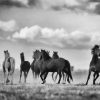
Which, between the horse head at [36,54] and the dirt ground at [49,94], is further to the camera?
the horse head at [36,54]

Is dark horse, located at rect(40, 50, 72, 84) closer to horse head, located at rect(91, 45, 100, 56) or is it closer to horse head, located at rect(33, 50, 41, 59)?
horse head, located at rect(91, 45, 100, 56)

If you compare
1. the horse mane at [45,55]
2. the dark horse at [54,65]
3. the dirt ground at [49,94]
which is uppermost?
the horse mane at [45,55]

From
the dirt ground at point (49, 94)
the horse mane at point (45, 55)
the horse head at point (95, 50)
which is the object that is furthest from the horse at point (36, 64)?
the dirt ground at point (49, 94)

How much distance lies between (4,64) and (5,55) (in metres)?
0.76

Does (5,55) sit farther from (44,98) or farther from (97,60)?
(44,98)

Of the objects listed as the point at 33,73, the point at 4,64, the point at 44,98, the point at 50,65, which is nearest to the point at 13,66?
the point at 4,64

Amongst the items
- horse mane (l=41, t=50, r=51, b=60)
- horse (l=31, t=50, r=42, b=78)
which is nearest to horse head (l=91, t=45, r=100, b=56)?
horse mane (l=41, t=50, r=51, b=60)

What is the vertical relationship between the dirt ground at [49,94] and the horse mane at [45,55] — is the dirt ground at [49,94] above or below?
below

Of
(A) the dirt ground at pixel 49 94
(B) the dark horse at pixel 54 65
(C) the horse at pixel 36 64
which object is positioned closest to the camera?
(A) the dirt ground at pixel 49 94

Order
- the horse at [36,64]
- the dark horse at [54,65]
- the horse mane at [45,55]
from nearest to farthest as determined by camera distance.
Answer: the dark horse at [54,65] → the horse mane at [45,55] → the horse at [36,64]

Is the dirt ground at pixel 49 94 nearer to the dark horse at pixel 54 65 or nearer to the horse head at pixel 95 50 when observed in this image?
the horse head at pixel 95 50

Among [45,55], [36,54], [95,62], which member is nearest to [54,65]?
[45,55]

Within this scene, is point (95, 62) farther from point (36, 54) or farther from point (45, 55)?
point (36, 54)

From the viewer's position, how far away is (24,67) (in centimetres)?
3303
